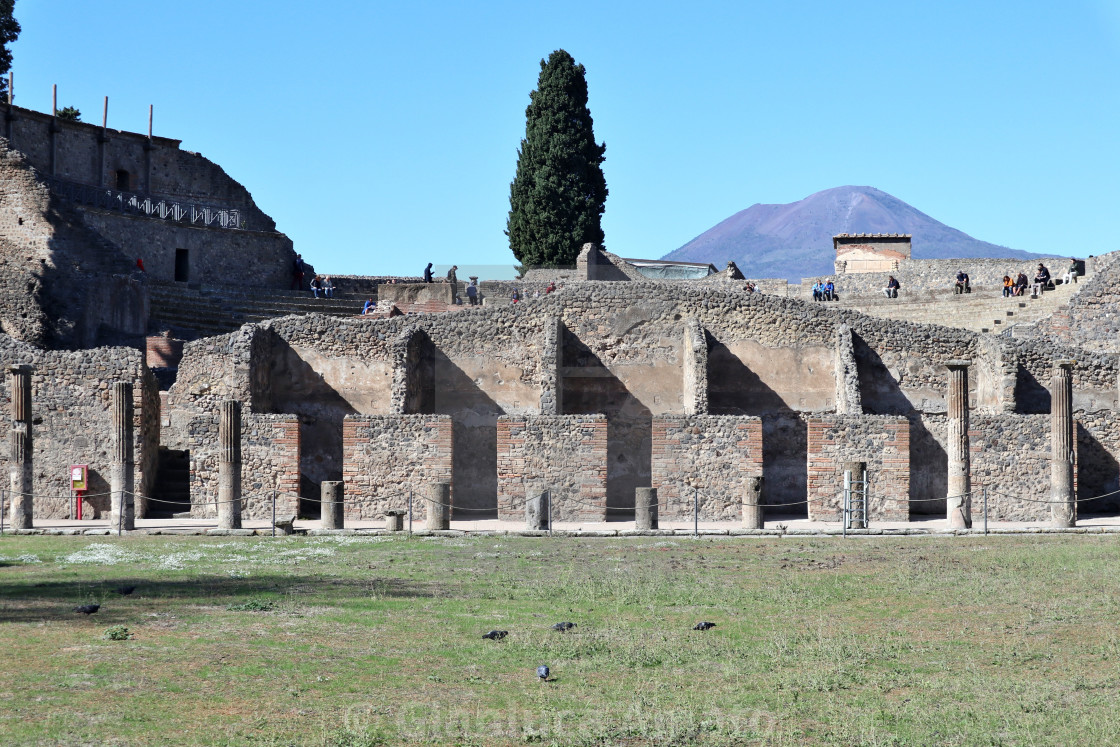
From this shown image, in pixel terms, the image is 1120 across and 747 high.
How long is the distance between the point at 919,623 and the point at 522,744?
223 inches

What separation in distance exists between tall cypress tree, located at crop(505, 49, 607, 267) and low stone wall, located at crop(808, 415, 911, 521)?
87.1 feet

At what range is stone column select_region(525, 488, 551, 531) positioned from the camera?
22.5 meters

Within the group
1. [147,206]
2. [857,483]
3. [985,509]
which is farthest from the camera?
[147,206]

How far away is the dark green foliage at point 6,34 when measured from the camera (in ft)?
163

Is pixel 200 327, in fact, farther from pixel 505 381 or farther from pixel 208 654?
pixel 208 654

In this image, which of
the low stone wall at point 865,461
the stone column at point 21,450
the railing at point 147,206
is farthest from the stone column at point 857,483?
the railing at point 147,206

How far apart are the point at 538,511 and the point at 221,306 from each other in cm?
1908

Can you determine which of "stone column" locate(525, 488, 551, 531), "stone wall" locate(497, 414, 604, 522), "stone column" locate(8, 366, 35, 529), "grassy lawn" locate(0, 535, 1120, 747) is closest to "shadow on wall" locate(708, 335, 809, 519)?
"stone wall" locate(497, 414, 604, 522)

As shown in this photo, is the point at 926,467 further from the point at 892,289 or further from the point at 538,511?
the point at 892,289

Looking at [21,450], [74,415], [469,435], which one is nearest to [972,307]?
[469,435]

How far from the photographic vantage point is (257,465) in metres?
24.7

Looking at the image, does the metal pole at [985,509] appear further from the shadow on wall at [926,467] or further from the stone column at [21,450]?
the stone column at [21,450]

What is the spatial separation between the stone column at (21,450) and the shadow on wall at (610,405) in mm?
10061

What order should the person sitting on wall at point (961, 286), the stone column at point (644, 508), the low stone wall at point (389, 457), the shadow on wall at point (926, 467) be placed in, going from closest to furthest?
the stone column at point (644, 508) → the low stone wall at point (389, 457) → the shadow on wall at point (926, 467) → the person sitting on wall at point (961, 286)
